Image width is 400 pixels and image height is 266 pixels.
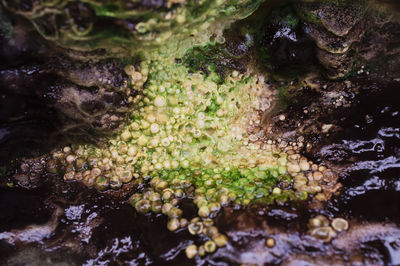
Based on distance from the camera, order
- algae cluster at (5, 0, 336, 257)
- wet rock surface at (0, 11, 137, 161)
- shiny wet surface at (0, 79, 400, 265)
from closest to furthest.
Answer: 1. shiny wet surface at (0, 79, 400, 265)
2. wet rock surface at (0, 11, 137, 161)
3. algae cluster at (5, 0, 336, 257)

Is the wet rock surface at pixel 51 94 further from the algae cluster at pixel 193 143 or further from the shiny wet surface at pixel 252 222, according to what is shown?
the shiny wet surface at pixel 252 222

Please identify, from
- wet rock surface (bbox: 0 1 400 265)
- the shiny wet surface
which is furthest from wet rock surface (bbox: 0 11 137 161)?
the shiny wet surface

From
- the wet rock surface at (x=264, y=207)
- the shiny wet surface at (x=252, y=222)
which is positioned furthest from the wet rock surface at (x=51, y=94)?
the shiny wet surface at (x=252, y=222)

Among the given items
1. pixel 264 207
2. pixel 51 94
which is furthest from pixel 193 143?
pixel 51 94

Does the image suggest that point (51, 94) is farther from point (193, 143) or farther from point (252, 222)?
point (252, 222)

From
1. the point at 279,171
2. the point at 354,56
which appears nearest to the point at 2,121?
the point at 279,171

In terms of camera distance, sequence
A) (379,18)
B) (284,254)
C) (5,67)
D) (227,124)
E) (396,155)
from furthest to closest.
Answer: (227,124) < (379,18) < (396,155) < (5,67) < (284,254)

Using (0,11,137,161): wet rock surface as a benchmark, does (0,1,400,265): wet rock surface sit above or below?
below

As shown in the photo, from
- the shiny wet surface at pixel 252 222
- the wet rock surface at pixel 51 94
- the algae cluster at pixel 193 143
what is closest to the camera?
the shiny wet surface at pixel 252 222

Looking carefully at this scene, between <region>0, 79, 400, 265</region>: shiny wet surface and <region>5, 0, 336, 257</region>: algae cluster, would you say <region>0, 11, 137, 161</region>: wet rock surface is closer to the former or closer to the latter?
<region>5, 0, 336, 257</region>: algae cluster

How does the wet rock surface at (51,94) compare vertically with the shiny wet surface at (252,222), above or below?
above

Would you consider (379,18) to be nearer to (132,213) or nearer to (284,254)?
(284,254)
